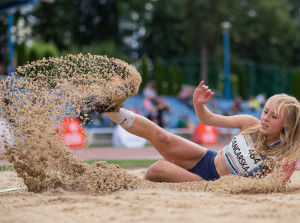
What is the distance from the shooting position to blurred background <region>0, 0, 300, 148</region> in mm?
27562

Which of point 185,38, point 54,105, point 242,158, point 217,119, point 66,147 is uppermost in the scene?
point 185,38

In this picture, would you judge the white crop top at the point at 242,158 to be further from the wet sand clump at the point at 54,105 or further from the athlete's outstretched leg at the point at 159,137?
the wet sand clump at the point at 54,105

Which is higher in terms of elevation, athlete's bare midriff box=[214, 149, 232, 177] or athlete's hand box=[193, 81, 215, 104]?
athlete's hand box=[193, 81, 215, 104]

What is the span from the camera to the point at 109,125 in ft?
51.6

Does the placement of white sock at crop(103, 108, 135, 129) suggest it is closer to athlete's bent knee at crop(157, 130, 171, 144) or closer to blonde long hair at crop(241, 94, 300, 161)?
athlete's bent knee at crop(157, 130, 171, 144)

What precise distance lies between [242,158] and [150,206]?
1416 millimetres

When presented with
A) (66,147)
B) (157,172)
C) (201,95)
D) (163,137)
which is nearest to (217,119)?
(201,95)

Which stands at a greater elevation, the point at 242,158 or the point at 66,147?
the point at 66,147

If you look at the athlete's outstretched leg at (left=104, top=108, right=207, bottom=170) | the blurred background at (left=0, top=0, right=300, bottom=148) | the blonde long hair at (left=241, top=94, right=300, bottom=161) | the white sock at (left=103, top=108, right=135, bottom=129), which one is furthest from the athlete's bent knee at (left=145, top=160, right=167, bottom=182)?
the blurred background at (left=0, top=0, right=300, bottom=148)

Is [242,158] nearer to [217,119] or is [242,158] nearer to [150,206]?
[217,119]

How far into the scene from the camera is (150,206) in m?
3.18

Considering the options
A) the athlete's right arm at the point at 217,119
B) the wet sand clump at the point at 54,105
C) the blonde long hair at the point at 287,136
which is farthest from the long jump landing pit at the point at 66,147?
the athlete's right arm at the point at 217,119

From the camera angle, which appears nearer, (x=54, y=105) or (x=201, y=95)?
(x=54, y=105)

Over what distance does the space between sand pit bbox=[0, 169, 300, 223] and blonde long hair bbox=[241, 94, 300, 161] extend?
1.28 feet
